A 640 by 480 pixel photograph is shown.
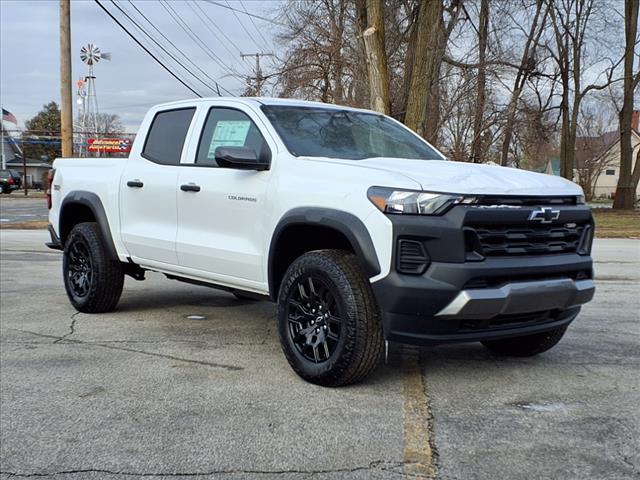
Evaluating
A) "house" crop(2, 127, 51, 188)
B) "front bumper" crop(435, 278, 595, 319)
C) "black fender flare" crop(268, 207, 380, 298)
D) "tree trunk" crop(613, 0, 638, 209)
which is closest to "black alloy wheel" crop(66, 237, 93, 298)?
"black fender flare" crop(268, 207, 380, 298)

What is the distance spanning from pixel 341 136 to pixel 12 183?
48.1 m

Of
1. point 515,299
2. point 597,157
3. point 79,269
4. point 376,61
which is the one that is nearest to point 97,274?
point 79,269

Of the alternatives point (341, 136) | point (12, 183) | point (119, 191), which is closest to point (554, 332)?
point (341, 136)

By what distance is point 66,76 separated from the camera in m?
18.6

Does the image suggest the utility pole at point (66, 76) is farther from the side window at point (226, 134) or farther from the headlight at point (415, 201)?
the headlight at point (415, 201)

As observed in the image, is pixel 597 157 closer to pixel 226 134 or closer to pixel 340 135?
pixel 340 135

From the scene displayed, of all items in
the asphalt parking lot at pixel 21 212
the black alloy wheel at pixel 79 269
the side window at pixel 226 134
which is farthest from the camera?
the asphalt parking lot at pixel 21 212

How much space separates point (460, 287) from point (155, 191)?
308 cm

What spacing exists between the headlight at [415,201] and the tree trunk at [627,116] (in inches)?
1164

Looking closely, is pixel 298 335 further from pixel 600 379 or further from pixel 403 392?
pixel 600 379

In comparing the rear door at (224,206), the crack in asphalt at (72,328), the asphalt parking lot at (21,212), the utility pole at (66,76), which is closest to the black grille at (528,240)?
the rear door at (224,206)

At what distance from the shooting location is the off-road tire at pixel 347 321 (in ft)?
13.3

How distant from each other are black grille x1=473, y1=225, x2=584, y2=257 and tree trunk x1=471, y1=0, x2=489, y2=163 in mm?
19771

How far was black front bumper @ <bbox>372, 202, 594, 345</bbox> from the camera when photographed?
3793 mm
